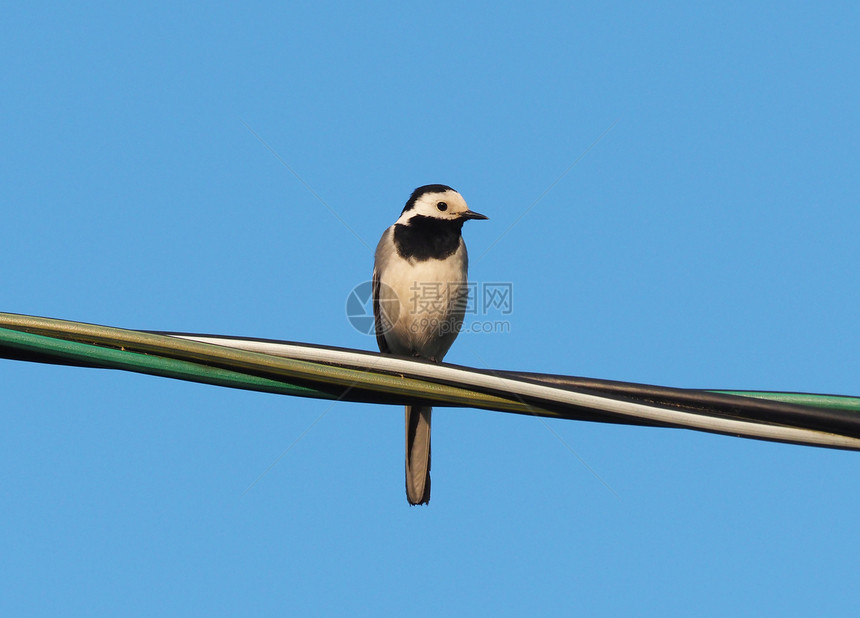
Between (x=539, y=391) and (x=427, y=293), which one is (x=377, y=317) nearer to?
(x=427, y=293)

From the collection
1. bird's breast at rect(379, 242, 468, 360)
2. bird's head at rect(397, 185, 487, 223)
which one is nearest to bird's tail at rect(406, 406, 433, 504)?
bird's breast at rect(379, 242, 468, 360)

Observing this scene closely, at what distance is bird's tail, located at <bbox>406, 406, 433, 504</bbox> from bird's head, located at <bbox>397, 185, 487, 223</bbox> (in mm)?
1357

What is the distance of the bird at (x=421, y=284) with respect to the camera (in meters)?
5.72

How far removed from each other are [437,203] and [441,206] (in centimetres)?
4

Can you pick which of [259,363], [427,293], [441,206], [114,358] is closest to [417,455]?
[427,293]

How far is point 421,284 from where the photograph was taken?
572 cm

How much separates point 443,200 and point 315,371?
3169 mm

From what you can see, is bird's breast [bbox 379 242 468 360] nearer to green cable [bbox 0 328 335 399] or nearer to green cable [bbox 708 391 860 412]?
green cable [bbox 0 328 335 399]

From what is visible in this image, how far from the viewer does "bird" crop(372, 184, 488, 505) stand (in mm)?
5719

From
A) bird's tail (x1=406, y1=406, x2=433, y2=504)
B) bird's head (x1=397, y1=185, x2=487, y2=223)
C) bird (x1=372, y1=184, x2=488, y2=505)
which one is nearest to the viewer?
bird's tail (x1=406, y1=406, x2=433, y2=504)

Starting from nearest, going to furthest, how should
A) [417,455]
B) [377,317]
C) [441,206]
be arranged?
[417,455]
[441,206]
[377,317]

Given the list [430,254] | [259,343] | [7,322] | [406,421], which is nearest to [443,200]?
[430,254]

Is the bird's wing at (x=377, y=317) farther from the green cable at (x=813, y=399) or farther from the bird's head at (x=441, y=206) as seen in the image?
the green cable at (x=813, y=399)

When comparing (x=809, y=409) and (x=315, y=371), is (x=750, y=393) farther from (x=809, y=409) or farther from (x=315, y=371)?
(x=315, y=371)
